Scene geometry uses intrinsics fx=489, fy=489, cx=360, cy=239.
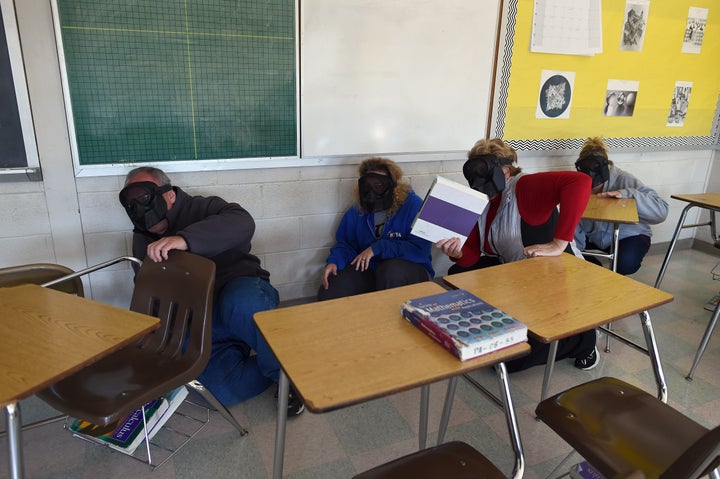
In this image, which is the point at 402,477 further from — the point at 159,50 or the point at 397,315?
the point at 159,50

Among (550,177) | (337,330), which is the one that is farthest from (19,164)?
(550,177)

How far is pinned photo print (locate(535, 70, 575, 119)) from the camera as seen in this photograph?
3.17 metres

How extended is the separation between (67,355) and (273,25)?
5.86ft

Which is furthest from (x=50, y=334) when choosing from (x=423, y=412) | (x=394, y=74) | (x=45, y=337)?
(x=394, y=74)

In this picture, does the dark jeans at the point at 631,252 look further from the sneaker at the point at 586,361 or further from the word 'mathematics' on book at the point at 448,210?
the word 'mathematics' on book at the point at 448,210

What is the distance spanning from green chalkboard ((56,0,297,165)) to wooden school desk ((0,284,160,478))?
93 cm

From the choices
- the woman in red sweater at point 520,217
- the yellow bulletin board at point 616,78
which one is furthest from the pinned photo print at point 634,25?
the woman in red sweater at point 520,217

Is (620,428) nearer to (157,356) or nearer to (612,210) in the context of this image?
(157,356)

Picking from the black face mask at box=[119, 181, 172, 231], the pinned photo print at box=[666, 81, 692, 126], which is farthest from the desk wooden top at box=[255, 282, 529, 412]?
the pinned photo print at box=[666, 81, 692, 126]

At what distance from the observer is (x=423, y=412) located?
1.69 m

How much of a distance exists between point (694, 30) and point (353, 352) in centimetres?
398

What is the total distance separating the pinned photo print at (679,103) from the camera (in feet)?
12.4

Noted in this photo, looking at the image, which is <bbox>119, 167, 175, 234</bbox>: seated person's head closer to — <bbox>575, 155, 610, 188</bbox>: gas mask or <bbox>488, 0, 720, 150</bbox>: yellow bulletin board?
<bbox>488, 0, 720, 150</bbox>: yellow bulletin board

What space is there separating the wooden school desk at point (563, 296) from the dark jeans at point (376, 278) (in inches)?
27.4
